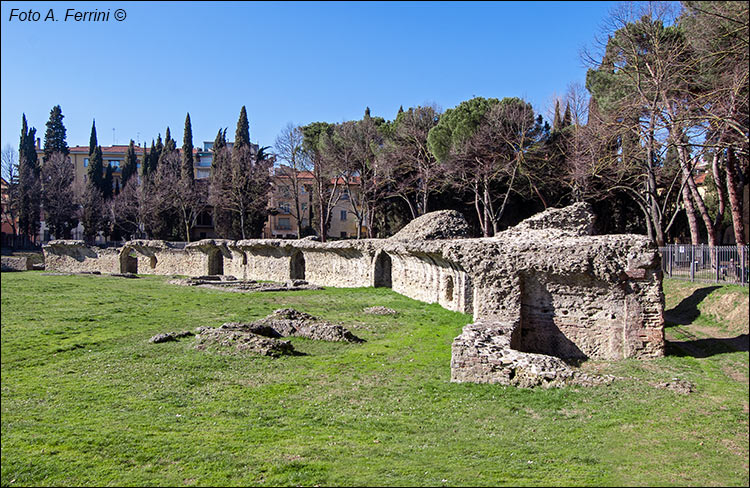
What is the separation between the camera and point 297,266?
3189 cm

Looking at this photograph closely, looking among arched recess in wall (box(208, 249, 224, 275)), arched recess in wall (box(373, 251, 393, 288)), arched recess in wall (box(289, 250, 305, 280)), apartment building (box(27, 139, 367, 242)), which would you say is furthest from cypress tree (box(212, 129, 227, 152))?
arched recess in wall (box(373, 251, 393, 288))

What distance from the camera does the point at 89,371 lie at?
10.2m

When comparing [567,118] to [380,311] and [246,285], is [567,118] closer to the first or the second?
[246,285]

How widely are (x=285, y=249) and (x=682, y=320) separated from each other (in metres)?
20.2

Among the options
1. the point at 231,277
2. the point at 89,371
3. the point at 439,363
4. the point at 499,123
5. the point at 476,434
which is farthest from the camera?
the point at 231,277

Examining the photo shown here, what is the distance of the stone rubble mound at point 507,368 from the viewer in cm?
897

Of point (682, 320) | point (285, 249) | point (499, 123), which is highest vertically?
point (499, 123)

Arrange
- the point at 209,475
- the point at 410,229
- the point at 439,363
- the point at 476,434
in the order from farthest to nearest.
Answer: the point at 410,229
the point at 439,363
the point at 476,434
the point at 209,475

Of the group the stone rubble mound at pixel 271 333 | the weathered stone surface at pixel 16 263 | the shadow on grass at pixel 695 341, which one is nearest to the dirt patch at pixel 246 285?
the stone rubble mound at pixel 271 333

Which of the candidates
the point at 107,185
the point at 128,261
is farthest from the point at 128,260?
the point at 107,185

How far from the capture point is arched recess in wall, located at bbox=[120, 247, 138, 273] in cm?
3997

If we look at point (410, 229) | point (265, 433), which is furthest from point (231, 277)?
point (265, 433)

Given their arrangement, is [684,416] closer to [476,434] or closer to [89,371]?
[476,434]

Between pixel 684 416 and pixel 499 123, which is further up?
pixel 499 123
